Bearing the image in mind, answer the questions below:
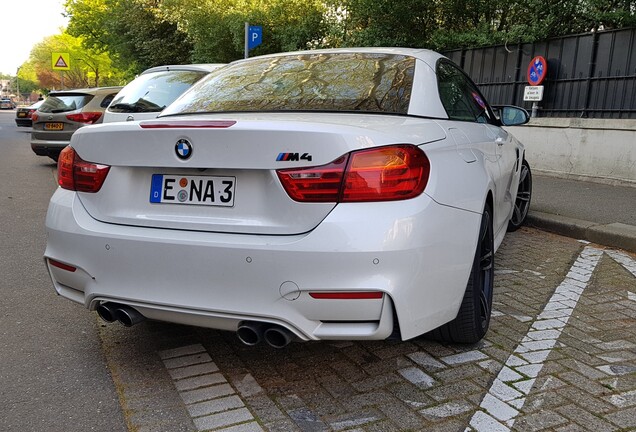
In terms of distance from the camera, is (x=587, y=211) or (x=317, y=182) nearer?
(x=317, y=182)

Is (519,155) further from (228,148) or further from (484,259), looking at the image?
(228,148)

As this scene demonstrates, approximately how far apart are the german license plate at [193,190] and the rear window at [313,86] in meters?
0.67

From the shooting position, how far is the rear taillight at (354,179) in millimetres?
2381

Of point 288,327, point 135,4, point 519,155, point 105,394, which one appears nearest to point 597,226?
point 519,155

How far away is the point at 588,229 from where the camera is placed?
6.02m

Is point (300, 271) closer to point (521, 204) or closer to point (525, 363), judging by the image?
point (525, 363)

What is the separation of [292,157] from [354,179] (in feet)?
0.86

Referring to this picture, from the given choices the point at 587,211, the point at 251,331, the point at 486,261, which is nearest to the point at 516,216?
the point at 587,211

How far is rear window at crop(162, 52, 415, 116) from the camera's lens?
3074 mm

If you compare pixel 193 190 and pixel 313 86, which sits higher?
pixel 313 86

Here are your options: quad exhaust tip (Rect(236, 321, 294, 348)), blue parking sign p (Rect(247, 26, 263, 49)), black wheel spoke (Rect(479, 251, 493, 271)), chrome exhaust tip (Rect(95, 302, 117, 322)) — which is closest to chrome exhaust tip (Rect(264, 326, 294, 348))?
quad exhaust tip (Rect(236, 321, 294, 348))

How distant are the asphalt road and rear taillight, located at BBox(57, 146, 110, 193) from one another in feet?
3.01

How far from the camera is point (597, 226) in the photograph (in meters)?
6.05

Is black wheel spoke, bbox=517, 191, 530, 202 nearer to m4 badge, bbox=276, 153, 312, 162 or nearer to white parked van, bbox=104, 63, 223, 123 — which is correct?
white parked van, bbox=104, 63, 223, 123
